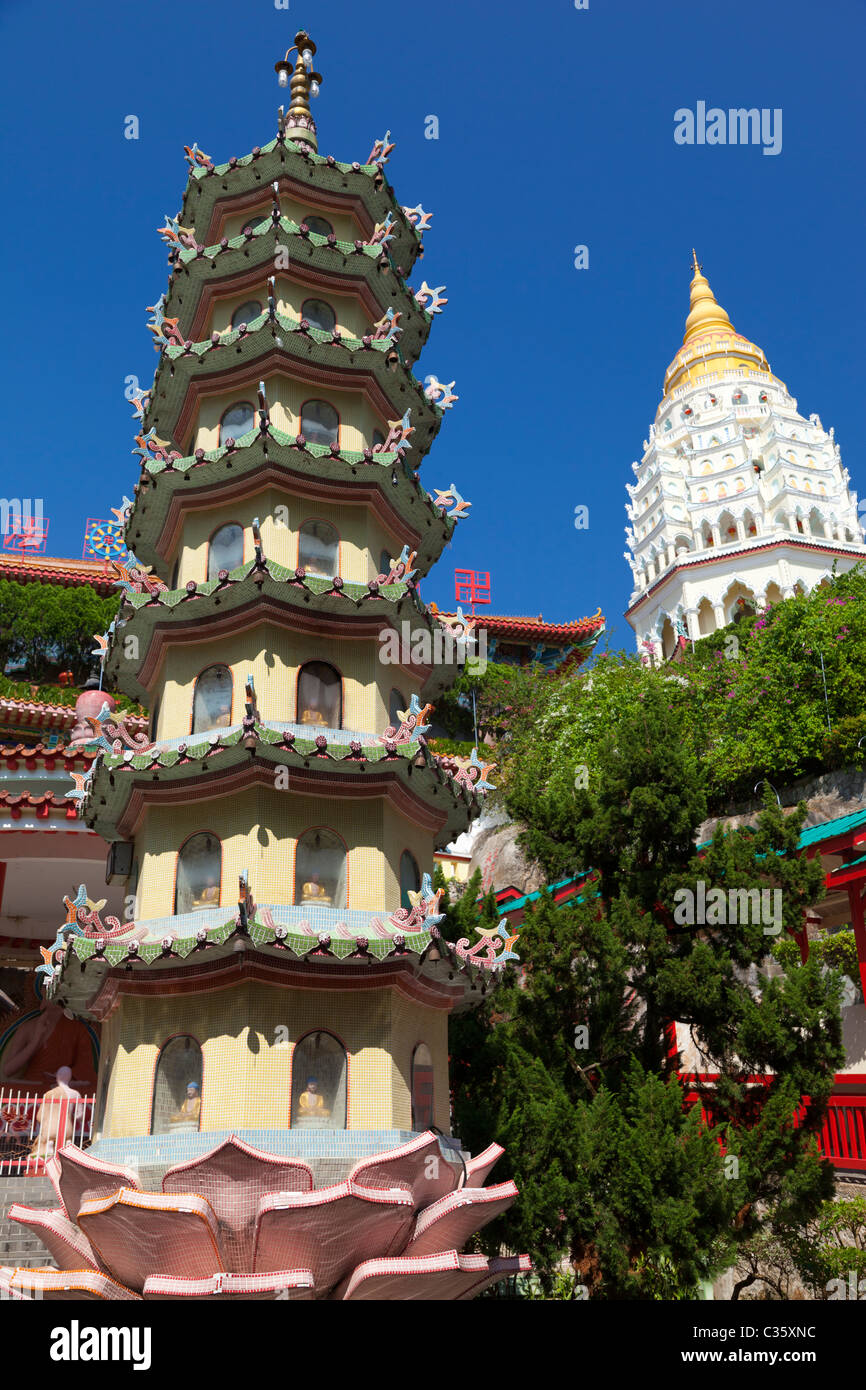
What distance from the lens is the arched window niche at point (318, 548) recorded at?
47.7 ft

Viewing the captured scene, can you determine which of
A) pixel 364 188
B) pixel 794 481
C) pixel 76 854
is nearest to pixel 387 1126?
pixel 76 854

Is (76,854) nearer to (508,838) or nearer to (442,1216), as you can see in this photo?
(442,1216)

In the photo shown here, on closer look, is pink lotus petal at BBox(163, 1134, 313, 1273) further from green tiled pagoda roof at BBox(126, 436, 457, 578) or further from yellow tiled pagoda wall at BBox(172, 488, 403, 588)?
green tiled pagoda roof at BBox(126, 436, 457, 578)

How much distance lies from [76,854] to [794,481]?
44977mm

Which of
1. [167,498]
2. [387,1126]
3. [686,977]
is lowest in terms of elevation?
[387,1126]

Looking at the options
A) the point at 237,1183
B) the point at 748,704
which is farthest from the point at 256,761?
the point at 748,704

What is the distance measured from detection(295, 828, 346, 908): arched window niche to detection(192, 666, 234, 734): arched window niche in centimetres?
192

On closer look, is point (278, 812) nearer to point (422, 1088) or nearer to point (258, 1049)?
point (258, 1049)

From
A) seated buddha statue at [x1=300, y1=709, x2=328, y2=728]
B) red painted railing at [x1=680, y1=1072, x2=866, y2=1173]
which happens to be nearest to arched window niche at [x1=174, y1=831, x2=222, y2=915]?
seated buddha statue at [x1=300, y1=709, x2=328, y2=728]

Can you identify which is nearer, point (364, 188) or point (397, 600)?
point (397, 600)

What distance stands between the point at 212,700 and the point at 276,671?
3.20ft

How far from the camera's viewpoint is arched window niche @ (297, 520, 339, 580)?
47.7ft

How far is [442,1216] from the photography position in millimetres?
10836

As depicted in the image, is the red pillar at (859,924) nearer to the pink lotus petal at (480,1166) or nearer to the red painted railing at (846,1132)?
the red painted railing at (846,1132)
